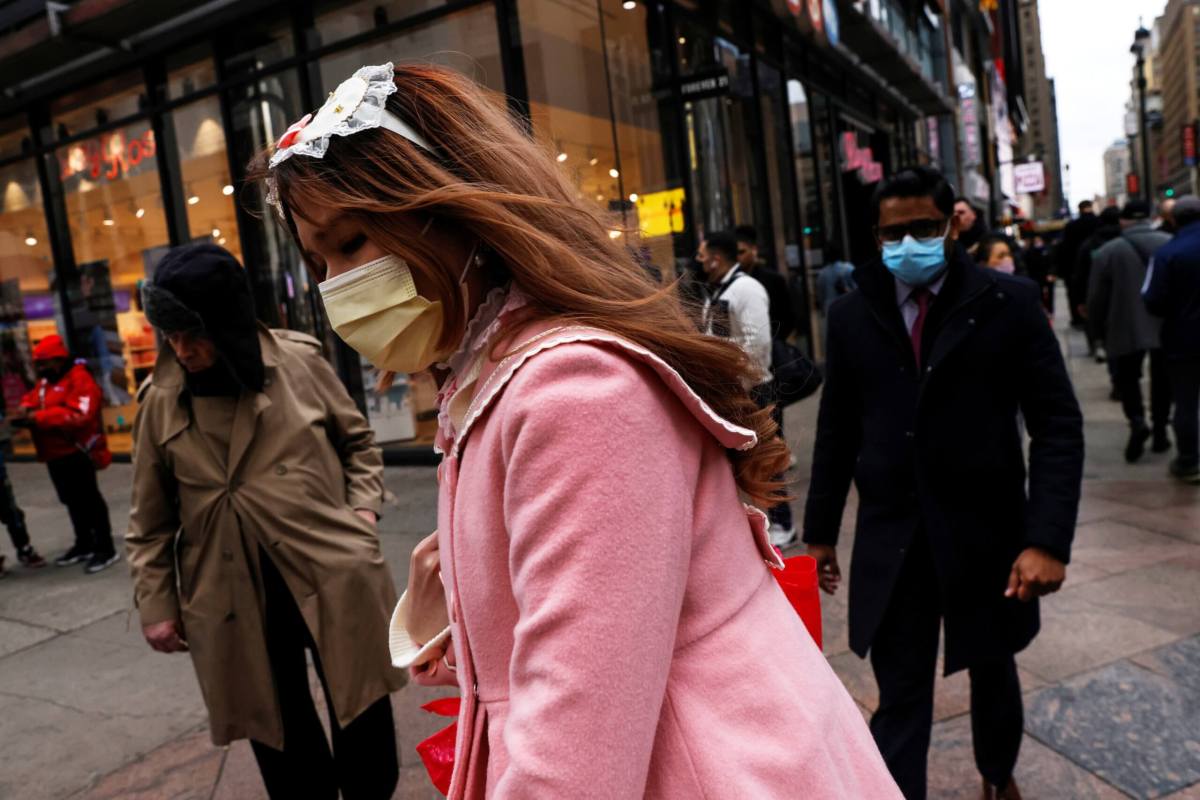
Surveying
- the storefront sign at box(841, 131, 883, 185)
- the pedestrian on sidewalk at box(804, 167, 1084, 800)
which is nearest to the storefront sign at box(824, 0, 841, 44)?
the storefront sign at box(841, 131, 883, 185)

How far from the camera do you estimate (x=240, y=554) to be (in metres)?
2.73

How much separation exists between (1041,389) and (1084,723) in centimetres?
160

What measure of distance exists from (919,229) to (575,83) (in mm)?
7013

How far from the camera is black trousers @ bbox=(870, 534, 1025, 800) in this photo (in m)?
2.73

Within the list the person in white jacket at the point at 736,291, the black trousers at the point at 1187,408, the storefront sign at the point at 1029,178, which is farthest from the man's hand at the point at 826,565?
the storefront sign at the point at 1029,178

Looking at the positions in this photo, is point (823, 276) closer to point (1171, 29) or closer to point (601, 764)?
point (601, 764)

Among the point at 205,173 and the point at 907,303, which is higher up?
the point at 205,173

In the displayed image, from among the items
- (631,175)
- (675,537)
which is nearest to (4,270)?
(631,175)

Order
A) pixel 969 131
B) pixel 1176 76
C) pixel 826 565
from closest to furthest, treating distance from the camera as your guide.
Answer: pixel 826 565 → pixel 969 131 → pixel 1176 76

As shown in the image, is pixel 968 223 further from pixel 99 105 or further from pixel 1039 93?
pixel 1039 93

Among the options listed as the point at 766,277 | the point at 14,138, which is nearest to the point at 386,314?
the point at 766,277

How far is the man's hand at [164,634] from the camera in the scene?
8.99 feet

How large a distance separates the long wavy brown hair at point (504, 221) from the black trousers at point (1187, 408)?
6903 millimetres

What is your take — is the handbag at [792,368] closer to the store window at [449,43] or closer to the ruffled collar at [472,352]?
the store window at [449,43]
